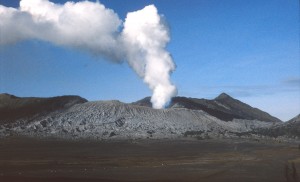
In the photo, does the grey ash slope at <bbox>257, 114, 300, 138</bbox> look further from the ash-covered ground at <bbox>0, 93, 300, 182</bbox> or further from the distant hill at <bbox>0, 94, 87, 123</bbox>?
the distant hill at <bbox>0, 94, 87, 123</bbox>

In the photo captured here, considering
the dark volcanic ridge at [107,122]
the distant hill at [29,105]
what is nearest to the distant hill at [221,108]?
the dark volcanic ridge at [107,122]

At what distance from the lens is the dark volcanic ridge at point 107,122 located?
3846 inches

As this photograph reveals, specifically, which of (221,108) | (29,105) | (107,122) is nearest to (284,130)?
(221,108)

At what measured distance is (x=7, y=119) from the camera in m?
110

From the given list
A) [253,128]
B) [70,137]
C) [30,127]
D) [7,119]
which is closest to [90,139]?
[70,137]

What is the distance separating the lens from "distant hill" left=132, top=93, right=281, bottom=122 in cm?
14700

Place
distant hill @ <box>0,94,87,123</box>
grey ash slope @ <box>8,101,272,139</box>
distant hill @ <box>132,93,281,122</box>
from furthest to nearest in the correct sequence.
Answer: distant hill @ <box>132,93,281,122</box> → distant hill @ <box>0,94,87,123</box> → grey ash slope @ <box>8,101,272,139</box>

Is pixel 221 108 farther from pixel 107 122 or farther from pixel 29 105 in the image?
pixel 29 105

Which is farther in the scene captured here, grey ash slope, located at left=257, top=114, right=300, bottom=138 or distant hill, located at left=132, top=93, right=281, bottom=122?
distant hill, located at left=132, top=93, right=281, bottom=122

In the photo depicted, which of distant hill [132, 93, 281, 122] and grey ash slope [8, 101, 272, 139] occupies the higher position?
distant hill [132, 93, 281, 122]

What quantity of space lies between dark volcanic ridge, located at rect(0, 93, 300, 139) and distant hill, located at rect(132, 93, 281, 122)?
12761 millimetres

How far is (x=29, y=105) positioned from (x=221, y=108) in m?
80.6

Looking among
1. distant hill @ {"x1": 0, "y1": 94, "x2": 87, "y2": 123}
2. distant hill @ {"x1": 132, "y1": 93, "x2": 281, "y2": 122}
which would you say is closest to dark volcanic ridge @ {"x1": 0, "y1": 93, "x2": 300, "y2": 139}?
distant hill @ {"x1": 0, "y1": 94, "x2": 87, "y2": 123}

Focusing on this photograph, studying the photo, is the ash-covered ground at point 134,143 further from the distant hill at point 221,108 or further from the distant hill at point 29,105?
the distant hill at point 221,108
